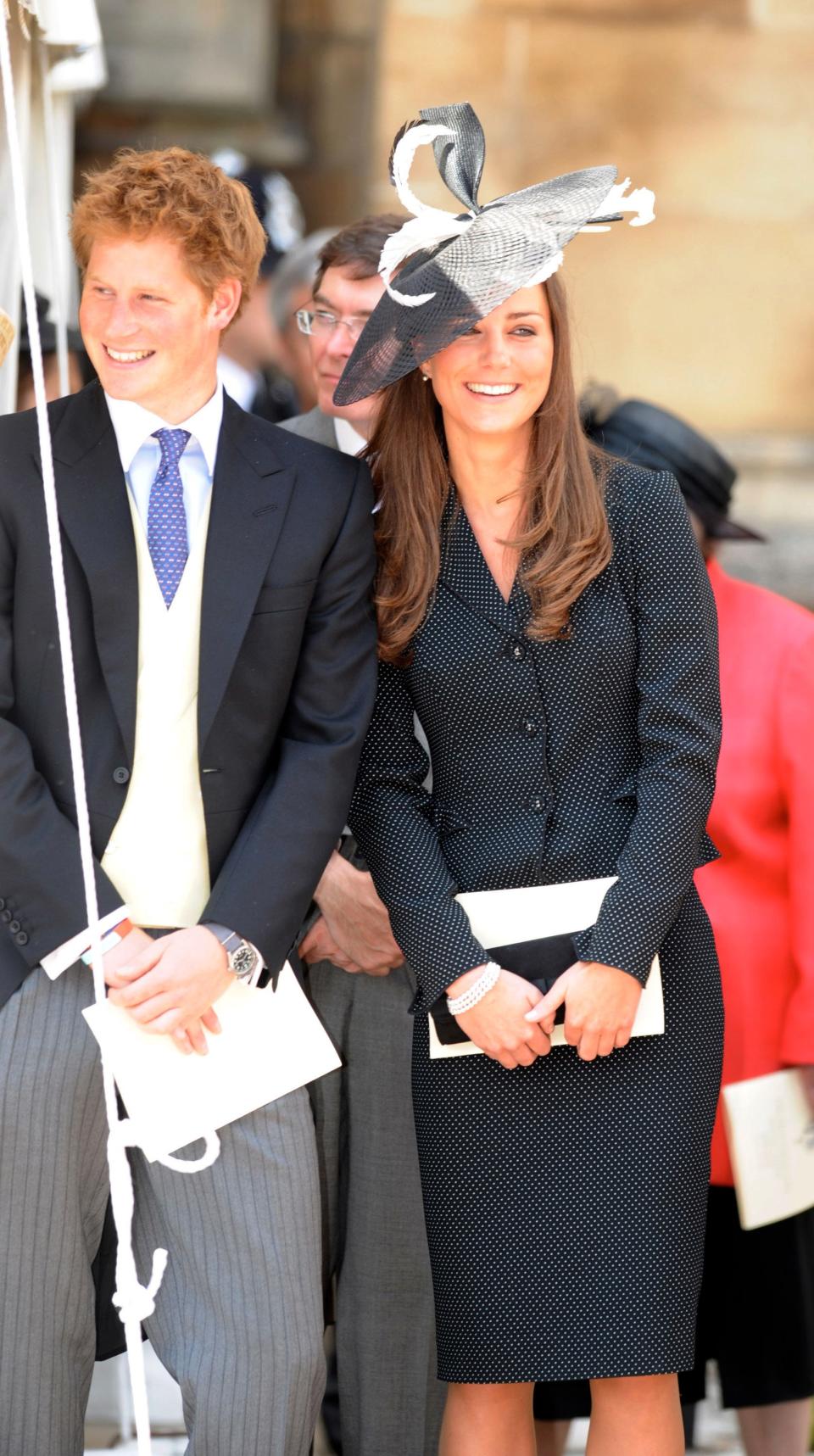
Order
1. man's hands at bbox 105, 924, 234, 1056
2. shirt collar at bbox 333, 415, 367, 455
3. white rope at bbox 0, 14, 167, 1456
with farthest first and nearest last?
shirt collar at bbox 333, 415, 367, 455, man's hands at bbox 105, 924, 234, 1056, white rope at bbox 0, 14, 167, 1456

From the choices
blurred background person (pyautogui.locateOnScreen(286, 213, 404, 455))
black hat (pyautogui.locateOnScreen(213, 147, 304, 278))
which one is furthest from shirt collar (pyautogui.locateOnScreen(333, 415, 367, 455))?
black hat (pyautogui.locateOnScreen(213, 147, 304, 278))

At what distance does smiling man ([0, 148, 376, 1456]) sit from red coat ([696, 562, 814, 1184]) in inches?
33.4

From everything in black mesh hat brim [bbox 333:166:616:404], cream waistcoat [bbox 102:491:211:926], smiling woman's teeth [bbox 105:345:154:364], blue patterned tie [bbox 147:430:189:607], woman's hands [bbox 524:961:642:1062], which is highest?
black mesh hat brim [bbox 333:166:616:404]

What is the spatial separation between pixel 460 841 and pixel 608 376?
392cm

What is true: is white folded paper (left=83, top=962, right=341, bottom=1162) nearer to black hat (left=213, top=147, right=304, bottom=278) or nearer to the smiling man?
the smiling man

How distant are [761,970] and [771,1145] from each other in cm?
34

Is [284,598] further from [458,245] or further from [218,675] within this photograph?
[458,245]

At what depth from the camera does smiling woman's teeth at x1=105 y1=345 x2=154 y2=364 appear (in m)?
2.72

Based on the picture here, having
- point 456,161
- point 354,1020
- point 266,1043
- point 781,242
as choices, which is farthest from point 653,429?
point 781,242

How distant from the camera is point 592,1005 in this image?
268cm

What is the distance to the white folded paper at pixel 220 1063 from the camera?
271 centimetres

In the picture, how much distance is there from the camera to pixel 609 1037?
2.71 meters

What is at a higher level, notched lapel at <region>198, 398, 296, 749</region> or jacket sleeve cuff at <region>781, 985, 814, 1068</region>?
notched lapel at <region>198, 398, 296, 749</region>

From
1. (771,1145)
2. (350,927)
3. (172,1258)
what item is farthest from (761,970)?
(172,1258)
